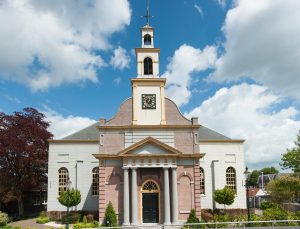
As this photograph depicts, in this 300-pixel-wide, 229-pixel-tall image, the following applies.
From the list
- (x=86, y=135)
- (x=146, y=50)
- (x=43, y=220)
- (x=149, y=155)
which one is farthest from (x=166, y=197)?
(x=86, y=135)

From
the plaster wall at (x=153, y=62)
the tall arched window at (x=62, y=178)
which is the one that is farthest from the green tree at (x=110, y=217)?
the plaster wall at (x=153, y=62)

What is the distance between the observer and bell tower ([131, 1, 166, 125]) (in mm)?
32688

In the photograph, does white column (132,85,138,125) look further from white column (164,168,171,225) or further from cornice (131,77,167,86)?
white column (164,168,171,225)

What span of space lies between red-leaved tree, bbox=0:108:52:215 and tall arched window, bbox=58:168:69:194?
2.87 m

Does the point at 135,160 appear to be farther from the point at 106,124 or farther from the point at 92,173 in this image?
the point at 92,173

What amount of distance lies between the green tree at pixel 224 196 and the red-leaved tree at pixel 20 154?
20418 mm

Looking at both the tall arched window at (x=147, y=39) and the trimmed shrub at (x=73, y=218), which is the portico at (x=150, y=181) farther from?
the tall arched window at (x=147, y=39)

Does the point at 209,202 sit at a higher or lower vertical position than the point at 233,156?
lower

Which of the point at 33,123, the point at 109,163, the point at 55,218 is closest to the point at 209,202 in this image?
the point at 109,163

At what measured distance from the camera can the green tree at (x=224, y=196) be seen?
3600cm

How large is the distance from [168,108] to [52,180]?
16292mm

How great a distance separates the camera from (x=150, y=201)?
31.1 metres

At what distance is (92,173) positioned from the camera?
1563 inches

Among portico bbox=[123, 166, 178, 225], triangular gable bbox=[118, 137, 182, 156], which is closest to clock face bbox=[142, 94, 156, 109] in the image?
triangular gable bbox=[118, 137, 182, 156]
